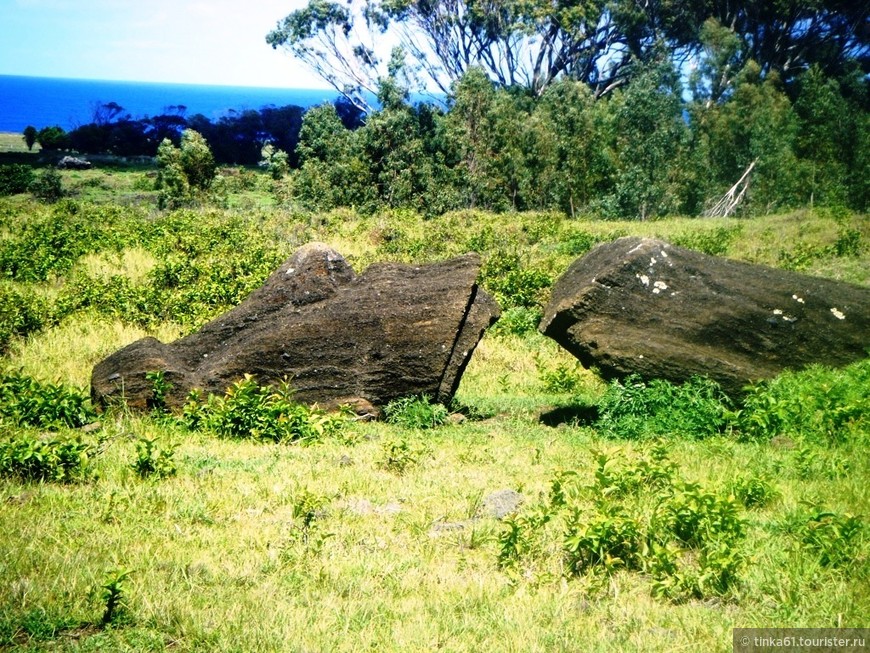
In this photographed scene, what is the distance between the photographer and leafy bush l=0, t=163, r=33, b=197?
37.2m

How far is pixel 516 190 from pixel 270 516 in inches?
1443

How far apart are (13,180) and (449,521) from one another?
1456 inches

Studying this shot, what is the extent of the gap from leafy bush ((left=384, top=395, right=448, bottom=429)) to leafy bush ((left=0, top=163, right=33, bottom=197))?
1236 inches

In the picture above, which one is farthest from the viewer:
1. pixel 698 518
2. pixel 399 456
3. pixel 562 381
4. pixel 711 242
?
pixel 711 242

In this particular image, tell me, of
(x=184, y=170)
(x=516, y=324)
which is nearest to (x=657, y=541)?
(x=516, y=324)

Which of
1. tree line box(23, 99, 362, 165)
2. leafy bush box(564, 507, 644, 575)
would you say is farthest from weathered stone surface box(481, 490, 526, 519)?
tree line box(23, 99, 362, 165)

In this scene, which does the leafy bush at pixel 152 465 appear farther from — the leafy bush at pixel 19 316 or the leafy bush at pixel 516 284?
the leafy bush at pixel 516 284

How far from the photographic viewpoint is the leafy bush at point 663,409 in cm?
981

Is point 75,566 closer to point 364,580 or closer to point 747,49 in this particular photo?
point 364,580

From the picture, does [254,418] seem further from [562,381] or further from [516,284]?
[516,284]

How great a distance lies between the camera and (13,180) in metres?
38.0

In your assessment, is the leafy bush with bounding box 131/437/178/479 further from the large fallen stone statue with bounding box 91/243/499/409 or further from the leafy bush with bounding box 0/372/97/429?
the large fallen stone statue with bounding box 91/243/499/409

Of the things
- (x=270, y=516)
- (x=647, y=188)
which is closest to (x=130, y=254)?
(x=270, y=516)

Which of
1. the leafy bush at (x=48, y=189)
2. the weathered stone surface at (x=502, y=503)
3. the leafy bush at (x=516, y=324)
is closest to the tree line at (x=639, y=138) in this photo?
the leafy bush at (x=48, y=189)
